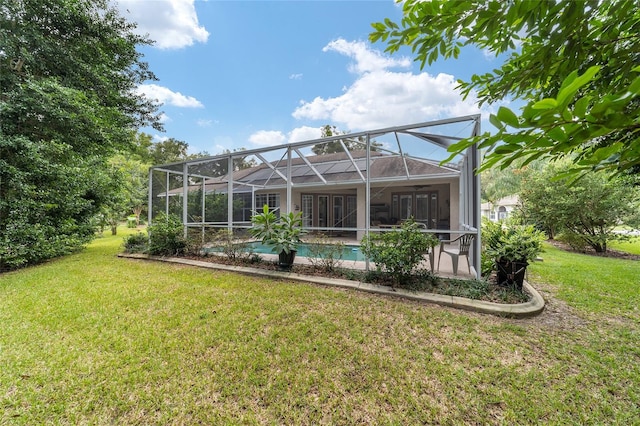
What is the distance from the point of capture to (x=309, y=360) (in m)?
2.91

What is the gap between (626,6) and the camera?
125cm

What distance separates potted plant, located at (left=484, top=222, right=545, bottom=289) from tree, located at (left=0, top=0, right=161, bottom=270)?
10895mm

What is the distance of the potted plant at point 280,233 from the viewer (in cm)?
629

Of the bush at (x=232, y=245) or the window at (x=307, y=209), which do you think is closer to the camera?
the bush at (x=232, y=245)

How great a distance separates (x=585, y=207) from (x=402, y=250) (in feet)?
33.2

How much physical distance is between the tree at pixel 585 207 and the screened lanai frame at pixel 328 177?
380cm

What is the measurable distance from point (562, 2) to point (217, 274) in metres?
6.60

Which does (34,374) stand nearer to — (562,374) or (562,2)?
(562,2)

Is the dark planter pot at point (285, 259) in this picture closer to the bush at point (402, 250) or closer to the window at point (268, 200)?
the bush at point (402, 250)

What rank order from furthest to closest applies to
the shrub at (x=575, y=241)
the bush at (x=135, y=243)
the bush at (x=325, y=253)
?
the shrub at (x=575, y=241) → the bush at (x=135, y=243) → the bush at (x=325, y=253)

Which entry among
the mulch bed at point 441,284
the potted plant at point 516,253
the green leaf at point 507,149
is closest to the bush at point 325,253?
the mulch bed at point 441,284

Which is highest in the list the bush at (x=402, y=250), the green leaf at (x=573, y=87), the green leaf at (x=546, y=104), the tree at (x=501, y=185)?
the tree at (x=501, y=185)

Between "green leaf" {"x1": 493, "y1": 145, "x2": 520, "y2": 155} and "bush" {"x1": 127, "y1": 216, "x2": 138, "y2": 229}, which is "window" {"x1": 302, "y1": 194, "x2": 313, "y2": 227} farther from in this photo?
"bush" {"x1": 127, "y1": 216, "x2": 138, "y2": 229}

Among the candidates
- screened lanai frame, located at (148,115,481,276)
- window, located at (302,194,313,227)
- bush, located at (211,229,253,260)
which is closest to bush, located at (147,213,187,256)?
screened lanai frame, located at (148,115,481,276)
